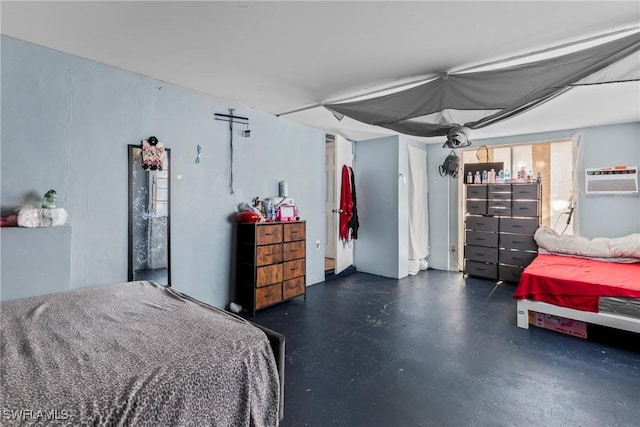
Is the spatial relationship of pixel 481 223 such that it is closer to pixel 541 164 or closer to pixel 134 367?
pixel 541 164

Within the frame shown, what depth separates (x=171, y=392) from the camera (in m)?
1.08

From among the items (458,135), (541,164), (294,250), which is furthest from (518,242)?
(294,250)

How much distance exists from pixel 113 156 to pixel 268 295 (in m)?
2.02

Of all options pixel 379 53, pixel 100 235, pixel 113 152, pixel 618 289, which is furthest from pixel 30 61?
pixel 618 289

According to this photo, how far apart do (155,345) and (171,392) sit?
0.30m

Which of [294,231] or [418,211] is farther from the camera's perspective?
[418,211]

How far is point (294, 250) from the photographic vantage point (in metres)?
3.83

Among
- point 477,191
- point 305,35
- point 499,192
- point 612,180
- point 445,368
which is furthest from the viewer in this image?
point 477,191

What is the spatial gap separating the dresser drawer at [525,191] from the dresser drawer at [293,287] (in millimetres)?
3519

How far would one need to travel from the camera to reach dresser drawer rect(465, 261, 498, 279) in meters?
4.92

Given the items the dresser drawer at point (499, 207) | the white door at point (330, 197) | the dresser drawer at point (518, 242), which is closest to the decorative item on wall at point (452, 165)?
the dresser drawer at point (499, 207)

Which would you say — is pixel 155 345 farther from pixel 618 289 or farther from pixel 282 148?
pixel 618 289

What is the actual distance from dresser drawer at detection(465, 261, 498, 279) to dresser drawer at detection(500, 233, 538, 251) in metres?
0.38

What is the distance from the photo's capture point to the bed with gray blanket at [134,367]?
963 millimetres
